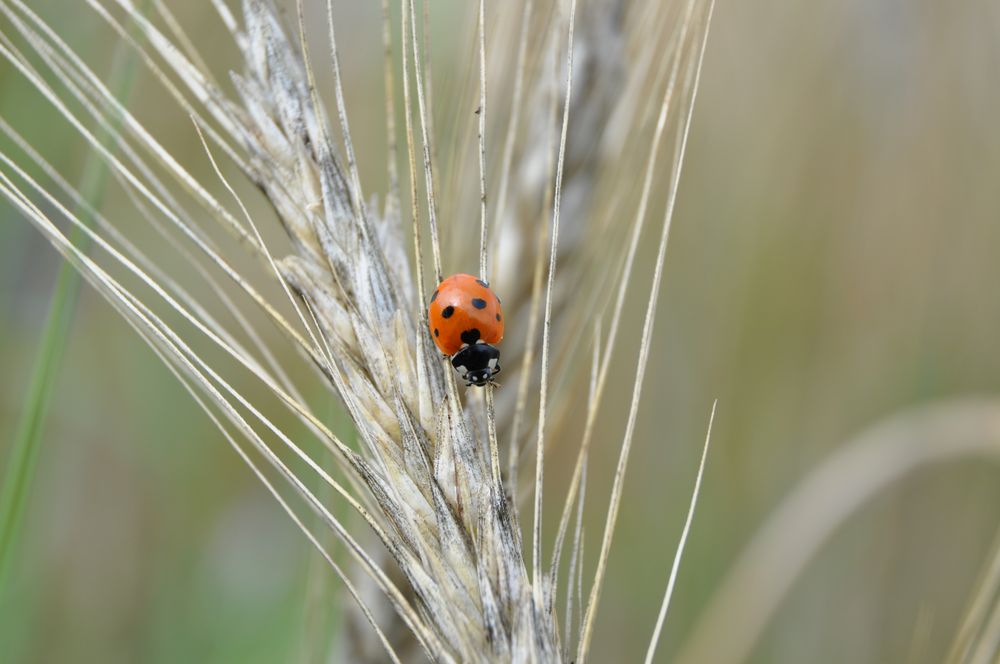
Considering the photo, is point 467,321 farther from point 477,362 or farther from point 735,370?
point 735,370

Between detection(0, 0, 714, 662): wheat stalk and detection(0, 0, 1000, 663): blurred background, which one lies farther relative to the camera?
detection(0, 0, 1000, 663): blurred background

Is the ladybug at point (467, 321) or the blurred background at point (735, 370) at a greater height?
the ladybug at point (467, 321)

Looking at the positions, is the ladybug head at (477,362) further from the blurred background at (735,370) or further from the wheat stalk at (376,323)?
the blurred background at (735,370)

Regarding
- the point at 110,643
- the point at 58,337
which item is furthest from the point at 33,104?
the point at 110,643

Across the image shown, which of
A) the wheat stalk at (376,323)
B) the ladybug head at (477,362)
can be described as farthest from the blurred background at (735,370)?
the wheat stalk at (376,323)

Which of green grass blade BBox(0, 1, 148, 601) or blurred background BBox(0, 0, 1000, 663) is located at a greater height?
green grass blade BBox(0, 1, 148, 601)

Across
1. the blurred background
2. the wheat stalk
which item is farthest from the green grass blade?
the blurred background

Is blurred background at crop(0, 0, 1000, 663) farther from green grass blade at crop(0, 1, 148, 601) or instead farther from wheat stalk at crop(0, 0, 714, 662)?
wheat stalk at crop(0, 0, 714, 662)

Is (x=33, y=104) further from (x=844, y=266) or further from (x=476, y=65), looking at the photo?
(x=844, y=266)
